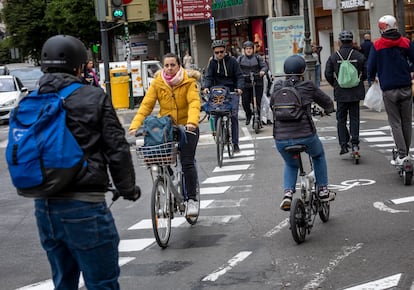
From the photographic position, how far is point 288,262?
7.17m

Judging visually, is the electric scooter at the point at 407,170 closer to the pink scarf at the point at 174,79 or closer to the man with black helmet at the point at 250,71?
the pink scarf at the point at 174,79

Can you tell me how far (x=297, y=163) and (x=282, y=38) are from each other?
54.4ft

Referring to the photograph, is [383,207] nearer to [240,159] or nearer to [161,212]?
[161,212]

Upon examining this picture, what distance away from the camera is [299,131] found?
26.4 feet

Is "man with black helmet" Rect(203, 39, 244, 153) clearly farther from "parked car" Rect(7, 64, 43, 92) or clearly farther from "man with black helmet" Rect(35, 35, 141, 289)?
"parked car" Rect(7, 64, 43, 92)

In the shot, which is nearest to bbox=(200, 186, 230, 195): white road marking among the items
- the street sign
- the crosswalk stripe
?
the crosswalk stripe

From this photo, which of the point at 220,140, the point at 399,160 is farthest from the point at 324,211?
the point at 220,140

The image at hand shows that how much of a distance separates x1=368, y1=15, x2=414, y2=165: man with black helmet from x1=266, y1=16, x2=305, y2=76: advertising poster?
43.6 ft

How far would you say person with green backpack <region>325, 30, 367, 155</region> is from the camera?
12.5 m

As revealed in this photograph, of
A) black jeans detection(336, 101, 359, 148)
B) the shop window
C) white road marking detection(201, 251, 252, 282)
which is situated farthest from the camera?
the shop window

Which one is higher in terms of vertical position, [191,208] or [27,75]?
[27,75]

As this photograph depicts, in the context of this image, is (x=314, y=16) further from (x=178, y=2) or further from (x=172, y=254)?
(x=172, y=254)

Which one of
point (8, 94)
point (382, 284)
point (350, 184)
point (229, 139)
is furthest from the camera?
point (8, 94)

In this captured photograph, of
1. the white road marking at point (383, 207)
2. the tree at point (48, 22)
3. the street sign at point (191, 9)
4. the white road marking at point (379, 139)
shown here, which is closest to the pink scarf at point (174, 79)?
the white road marking at point (383, 207)
